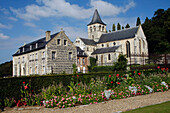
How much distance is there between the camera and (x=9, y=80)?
7.72 meters

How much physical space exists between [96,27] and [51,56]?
21.2m

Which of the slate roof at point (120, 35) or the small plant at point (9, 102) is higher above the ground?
the slate roof at point (120, 35)

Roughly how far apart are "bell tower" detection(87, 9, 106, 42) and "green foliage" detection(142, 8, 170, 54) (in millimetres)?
11005

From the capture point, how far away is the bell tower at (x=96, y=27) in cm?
4124

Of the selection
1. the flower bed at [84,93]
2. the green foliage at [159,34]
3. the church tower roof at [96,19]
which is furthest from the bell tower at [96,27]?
the flower bed at [84,93]

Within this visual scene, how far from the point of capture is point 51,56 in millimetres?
23312

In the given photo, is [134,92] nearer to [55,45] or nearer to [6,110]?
[6,110]

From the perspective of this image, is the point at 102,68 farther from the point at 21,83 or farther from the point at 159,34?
the point at 21,83

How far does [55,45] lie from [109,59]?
43.1 feet

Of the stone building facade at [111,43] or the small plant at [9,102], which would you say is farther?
the stone building facade at [111,43]

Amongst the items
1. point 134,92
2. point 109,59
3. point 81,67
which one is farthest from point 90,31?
point 134,92

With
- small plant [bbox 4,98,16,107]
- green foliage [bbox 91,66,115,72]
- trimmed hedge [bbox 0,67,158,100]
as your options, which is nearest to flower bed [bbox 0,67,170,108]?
small plant [bbox 4,98,16,107]

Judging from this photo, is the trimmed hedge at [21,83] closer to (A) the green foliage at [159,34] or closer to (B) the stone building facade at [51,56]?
(B) the stone building facade at [51,56]

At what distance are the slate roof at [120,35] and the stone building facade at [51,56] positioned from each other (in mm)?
13451
